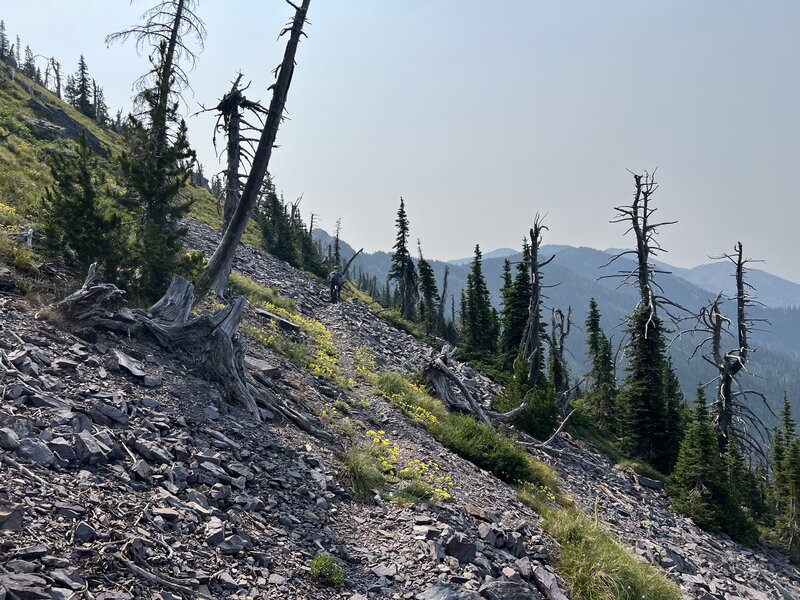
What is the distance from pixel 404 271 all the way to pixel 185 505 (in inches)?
1795

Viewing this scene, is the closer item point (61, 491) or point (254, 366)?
point (61, 491)

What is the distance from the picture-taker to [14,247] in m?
9.27

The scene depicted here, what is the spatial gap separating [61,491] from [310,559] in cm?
273

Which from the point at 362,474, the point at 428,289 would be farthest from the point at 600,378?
the point at 362,474

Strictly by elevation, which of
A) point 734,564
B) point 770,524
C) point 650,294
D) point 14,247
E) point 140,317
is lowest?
point 770,524

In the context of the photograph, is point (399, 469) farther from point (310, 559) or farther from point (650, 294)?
point (650, 294)

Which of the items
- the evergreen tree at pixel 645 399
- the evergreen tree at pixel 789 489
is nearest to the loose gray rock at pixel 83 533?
the evergreen tree at pixel 645 399

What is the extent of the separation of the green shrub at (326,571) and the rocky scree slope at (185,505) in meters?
0.10

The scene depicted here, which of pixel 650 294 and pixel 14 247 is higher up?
pixel 650 294

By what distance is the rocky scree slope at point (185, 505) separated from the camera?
4.25m

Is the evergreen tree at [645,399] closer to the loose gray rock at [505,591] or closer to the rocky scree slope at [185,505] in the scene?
the rocky scree slope at [185,505]

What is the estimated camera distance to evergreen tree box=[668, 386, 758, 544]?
18.9 metres

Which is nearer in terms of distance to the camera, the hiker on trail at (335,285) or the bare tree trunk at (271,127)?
the bare tree trunk at (271,127)

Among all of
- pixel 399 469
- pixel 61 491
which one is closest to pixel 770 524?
pixel 399 469
